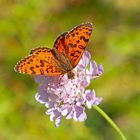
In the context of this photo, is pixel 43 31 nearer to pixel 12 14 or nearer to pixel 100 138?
pixel 12 14

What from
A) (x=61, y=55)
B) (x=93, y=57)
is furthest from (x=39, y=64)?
(x=93, y=57)

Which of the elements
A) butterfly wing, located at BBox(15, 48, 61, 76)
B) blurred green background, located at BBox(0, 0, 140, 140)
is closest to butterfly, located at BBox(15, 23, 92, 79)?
butterfly wing, located at BBox(15, 48, 61, 76)

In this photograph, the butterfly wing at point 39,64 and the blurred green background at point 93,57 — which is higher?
the blurred green background at point 93,57

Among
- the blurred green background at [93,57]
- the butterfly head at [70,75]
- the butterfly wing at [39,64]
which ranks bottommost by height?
the butterfly wing at [39,64]

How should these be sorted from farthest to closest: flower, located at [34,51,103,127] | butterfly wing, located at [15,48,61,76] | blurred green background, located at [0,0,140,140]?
blurred green background, located at [0,0,140,140], flower, located at [34,51,103,127], butterfly wing, located at [15,48,61,76]

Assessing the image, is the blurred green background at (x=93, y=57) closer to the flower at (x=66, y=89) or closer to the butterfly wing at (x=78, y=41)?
the flower at (x=66, y=89)

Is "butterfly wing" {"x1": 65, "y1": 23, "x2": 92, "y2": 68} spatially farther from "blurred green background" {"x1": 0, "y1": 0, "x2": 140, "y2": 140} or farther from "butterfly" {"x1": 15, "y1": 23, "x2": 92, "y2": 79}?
"blurred green background" {"x1": 0, "y1": 0, "x2": 140, "y2": 140}

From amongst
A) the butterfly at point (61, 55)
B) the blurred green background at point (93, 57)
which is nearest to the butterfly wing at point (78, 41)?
the butterfly at point (61, 55)

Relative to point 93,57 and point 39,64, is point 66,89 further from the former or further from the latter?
point 93,57
